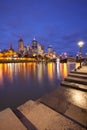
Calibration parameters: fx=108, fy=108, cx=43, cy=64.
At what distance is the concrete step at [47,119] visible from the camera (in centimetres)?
329

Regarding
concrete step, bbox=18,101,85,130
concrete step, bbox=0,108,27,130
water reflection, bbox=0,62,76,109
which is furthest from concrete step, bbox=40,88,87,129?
water reflection, bbox=0,62,76,109

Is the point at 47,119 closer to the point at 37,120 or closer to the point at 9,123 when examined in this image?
the point at 37,120

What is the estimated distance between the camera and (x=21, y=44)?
192 meters

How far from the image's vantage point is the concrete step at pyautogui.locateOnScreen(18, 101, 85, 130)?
329 cm

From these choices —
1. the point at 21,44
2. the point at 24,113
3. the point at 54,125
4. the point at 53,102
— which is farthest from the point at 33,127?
the point at 21,44

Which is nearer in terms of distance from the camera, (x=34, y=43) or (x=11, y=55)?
(x=11, y=55)

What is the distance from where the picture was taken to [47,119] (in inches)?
144

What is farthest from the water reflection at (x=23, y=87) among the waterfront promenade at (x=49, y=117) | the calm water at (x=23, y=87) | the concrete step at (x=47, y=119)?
the concrete step at (x=47, y=119)

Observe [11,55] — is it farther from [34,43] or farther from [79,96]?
[79,96]

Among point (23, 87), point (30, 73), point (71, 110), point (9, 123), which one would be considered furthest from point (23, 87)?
point (30, 73)

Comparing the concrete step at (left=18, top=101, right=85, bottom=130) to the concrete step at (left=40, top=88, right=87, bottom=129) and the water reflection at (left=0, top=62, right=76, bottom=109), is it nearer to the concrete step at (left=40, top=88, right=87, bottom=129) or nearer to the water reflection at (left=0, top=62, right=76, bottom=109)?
the concrete step at (left=40, top=88, right=87, bottom=129)

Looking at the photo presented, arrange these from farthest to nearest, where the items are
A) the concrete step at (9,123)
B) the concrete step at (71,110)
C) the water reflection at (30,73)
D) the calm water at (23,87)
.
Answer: the water reflection at (30,73), the calm water at (23,87), the concrete step at (71,110), the concrete step at (9,123)

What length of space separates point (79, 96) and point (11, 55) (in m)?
124

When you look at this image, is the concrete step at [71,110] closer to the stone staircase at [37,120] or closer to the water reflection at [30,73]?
the stone staircase at [37,120]
